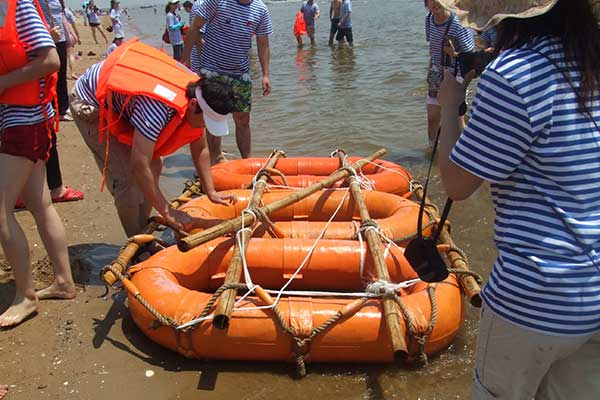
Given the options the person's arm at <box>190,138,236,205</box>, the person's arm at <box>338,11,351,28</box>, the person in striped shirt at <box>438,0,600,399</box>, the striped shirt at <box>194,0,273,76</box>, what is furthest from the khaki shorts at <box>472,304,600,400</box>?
the person's arm at <box>338,11,351,28</box>

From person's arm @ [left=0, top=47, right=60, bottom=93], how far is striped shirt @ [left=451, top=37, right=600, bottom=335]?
7.82 feet

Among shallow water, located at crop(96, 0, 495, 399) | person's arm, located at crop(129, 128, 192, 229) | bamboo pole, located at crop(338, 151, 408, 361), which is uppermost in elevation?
person's arm, located at crop(129, 128, 192, 229)

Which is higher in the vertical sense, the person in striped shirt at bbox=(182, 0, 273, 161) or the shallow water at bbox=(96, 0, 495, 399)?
the person in striped shirt at bbox=(182, 0, 273, 161)

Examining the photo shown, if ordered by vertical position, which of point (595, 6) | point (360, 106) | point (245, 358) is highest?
point (595, 6)

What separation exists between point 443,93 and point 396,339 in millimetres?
1466

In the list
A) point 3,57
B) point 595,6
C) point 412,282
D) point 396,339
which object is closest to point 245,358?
point 396,339

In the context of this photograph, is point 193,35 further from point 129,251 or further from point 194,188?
point 129,251

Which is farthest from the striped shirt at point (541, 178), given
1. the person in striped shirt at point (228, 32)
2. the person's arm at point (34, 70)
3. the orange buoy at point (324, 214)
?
the person in striped shirt at point (228, 32)

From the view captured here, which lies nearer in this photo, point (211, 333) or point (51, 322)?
point (211, 333)

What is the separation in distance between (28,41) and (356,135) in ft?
18.3

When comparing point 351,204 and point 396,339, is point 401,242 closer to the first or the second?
point 351,204

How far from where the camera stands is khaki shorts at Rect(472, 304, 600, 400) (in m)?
1.49

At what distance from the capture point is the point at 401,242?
12.3 ft

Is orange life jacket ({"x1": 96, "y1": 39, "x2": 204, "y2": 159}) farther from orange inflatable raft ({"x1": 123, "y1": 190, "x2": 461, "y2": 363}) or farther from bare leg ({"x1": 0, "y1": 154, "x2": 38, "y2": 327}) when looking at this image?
orange inflatable raft ({"x1": 123, "y1": 190, "x2": 461, "y2": 363})
